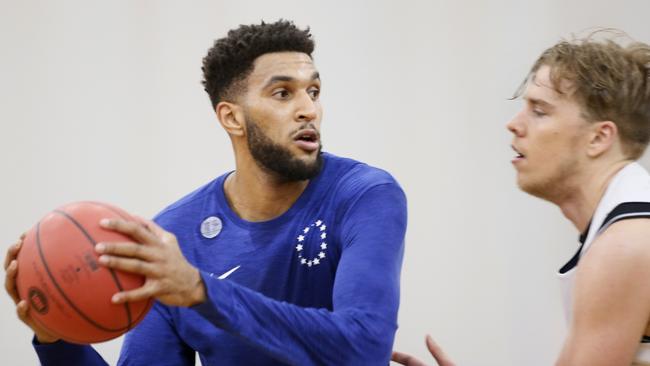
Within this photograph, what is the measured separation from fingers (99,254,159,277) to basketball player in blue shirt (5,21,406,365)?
259 millimetres

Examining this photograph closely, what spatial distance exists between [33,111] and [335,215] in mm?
2173

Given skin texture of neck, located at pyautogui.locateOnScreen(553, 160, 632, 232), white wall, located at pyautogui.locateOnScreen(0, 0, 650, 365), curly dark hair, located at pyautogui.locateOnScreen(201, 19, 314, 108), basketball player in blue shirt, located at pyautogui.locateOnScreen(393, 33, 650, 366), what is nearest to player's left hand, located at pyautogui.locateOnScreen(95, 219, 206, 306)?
Result: basketball player in blue shirt, located at pyautogui.locateOnScreen(393, 33, 650, 366)

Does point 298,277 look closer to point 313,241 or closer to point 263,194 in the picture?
point 313,241

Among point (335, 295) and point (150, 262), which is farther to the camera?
point (335, 295)

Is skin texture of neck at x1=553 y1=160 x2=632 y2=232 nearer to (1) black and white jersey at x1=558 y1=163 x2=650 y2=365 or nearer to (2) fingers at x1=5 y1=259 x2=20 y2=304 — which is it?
(1) black and white jersey at x1=558 y1=163 x2=650 y2=365

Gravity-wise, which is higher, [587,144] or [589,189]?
[587,144]

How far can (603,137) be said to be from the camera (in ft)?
7.87

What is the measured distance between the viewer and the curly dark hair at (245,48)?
105 inches

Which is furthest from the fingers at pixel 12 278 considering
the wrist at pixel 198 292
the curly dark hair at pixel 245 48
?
the curly dark hair at pixel 245 48

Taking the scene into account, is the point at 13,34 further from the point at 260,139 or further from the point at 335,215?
the point at 335,215

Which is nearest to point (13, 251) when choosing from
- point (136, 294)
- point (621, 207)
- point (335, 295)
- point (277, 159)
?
point (136, 294)

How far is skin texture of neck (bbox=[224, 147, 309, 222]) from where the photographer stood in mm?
2568

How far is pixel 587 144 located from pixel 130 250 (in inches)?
52.8

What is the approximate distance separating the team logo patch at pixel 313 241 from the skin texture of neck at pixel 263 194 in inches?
5.7
